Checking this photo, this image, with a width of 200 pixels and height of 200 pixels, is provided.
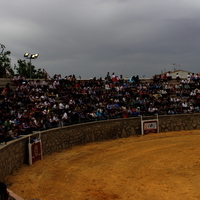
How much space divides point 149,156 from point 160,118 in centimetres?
898

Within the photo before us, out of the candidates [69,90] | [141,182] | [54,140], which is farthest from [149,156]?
[69,90]

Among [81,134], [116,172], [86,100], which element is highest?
[86,100]

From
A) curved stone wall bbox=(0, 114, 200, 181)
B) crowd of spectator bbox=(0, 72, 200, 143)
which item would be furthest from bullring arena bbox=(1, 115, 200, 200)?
crowd of spectator bbox=(0, 72, 200, 143)

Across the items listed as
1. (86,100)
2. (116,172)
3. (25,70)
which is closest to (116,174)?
(116,172)

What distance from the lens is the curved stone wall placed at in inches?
533

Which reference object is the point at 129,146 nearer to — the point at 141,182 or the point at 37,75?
the point at 141,182

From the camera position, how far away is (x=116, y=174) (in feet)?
43.2

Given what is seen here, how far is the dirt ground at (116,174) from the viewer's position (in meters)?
10.8

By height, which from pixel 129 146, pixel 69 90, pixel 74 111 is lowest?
pixel 129 146

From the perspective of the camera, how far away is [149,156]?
53.5 ft

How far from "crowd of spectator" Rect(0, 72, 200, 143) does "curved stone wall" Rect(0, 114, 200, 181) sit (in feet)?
1.73

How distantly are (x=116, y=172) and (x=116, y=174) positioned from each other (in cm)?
31

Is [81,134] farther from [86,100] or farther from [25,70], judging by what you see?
[25,70]

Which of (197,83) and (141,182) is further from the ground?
(197,83)
